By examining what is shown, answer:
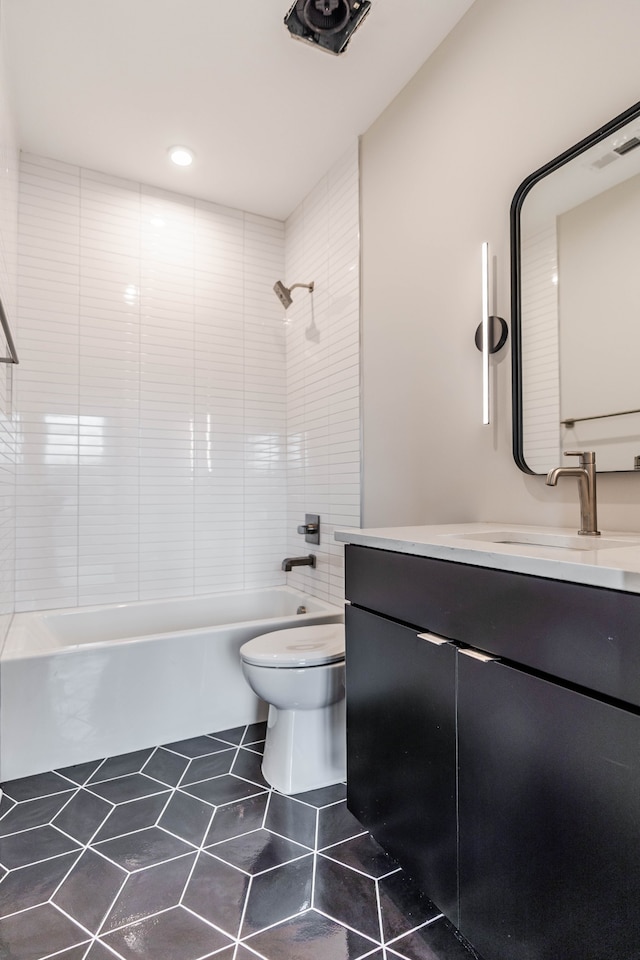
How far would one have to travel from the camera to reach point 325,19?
1.65m

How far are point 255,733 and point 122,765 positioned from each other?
0.51 m

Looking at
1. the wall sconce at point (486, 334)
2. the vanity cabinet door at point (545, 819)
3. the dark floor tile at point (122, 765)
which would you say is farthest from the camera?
the dark floor tile at point (122, 765)

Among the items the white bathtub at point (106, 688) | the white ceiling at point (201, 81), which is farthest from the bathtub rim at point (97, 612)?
the white ceiling at point (201, 81)

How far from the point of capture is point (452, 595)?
986 mm

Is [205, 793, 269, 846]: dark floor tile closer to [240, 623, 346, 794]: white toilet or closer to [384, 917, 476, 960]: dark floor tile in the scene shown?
[240, 623, 346, 794]: white toilet

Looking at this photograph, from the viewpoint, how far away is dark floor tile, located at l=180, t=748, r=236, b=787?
1.74m

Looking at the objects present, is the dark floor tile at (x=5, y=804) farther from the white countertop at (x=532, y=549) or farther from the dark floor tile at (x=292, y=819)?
the white countertop at (x=532, y=549)

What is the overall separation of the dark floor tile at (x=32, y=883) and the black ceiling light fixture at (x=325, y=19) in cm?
260

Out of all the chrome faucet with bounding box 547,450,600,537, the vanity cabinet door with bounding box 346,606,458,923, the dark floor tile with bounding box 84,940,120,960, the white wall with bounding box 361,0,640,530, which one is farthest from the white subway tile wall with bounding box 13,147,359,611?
the dark floor tile with bounding box 84,940,120,960

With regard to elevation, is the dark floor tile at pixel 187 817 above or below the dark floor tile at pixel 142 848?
below

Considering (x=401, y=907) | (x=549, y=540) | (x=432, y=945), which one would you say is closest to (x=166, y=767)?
(x=401, y=907)

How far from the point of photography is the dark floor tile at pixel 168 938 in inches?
41.6

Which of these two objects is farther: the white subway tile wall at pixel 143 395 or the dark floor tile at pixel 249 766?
the white subway tile wall at pixel 143 395

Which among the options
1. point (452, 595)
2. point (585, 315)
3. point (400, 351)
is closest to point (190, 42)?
point (400, 351)
